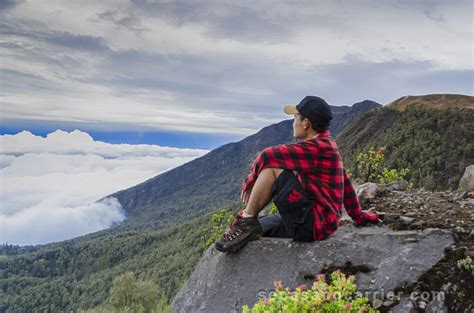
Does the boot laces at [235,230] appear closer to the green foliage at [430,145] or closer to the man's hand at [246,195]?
the man's hand at [246,195]

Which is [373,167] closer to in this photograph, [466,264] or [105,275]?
[466,264]

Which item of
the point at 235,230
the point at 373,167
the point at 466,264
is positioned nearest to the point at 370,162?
the point at 373,167

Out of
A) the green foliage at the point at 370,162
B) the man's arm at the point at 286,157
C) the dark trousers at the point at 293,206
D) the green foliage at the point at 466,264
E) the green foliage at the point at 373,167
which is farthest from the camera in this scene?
the green foliage at the point at 370,162

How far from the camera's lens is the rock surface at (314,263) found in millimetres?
6094

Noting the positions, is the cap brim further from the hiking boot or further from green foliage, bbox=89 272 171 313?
green foliage, bbox=89 272 171 313

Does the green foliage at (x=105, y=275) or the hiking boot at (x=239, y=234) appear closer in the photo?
the hiking boot at (x=239, y=234)

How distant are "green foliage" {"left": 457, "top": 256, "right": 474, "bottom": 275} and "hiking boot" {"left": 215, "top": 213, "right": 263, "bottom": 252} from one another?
3.20 m

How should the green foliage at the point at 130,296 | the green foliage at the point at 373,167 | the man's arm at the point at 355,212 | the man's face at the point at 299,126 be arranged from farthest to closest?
the green foliage at the point at 130,296 < the green foliage at the point at 373,167 < the man's arm at the point at 355,212 < the man's face at the point at 299,126

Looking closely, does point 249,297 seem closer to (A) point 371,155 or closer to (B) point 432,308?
(B) point 432,308

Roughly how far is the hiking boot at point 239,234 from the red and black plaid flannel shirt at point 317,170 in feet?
2.12

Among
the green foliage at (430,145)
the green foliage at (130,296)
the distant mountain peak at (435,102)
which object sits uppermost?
the distant mountain peak at (435,102)

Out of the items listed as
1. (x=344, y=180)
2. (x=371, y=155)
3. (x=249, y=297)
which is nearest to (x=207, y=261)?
(x=249, y=297)

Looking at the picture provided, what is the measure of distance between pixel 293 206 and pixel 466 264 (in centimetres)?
257

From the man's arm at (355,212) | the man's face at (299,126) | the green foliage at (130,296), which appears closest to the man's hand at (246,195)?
the man's face at (299,126)
